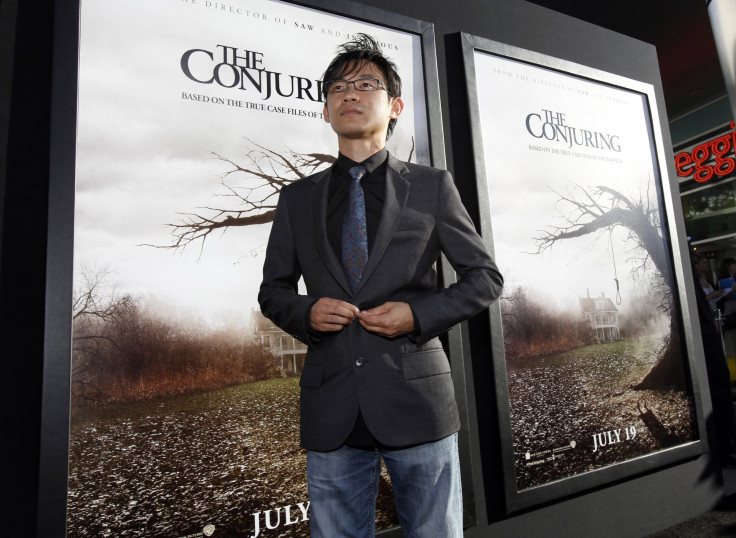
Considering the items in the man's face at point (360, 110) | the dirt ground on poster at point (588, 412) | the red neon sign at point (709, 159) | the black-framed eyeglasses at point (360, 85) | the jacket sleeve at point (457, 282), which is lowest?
the dirt ground on poster at point (588, 412)

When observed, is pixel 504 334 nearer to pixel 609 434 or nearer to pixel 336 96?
pixel 609 434

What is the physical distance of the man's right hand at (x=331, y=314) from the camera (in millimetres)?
1057

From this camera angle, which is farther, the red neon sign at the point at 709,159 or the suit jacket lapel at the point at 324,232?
the red neon sign at the point at 709,159

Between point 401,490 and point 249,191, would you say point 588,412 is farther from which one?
point 249,191

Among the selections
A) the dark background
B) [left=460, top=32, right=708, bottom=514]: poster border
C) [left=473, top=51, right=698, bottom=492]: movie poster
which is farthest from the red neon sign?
the dark background

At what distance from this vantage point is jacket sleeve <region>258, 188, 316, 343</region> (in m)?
1.15

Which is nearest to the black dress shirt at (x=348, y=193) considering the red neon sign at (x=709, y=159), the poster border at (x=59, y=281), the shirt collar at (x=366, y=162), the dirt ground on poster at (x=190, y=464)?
the shirt collar at (x=366, y=162)

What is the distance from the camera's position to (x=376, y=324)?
3.46ft

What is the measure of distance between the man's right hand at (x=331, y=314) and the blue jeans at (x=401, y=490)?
0.94ft

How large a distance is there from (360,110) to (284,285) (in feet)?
1.73

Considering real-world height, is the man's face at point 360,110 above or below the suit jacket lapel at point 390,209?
above

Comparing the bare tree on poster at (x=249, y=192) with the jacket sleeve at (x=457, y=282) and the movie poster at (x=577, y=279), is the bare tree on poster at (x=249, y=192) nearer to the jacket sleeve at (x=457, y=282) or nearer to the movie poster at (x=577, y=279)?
the jacket sleeve at (x=457, y=282)

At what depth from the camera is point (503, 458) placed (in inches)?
75.7

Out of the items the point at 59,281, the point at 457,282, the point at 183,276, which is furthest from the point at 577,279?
the point at 59,281
